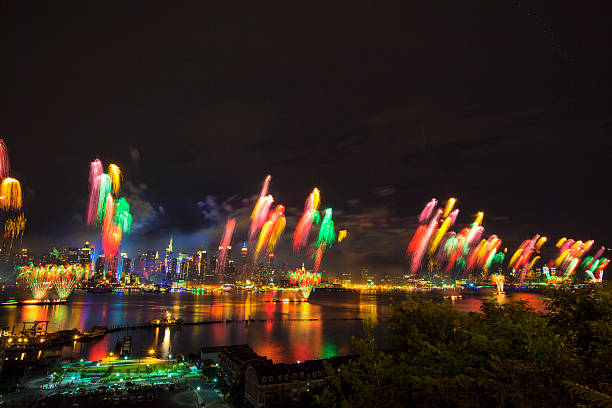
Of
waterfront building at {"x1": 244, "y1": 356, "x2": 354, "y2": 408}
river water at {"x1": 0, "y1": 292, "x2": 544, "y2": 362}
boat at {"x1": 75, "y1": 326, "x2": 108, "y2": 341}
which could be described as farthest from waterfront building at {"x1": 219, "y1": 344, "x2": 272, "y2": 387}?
boat at {"x1": 75, "y1": 326, "x2": 108, "y2": 341}

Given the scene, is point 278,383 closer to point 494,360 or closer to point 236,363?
point 236,363

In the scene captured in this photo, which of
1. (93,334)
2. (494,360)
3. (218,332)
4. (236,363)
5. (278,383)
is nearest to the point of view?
(494,360)

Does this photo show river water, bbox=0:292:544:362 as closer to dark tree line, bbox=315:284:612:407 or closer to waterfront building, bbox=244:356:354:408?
waterfront building, bbox=244:356:354:408

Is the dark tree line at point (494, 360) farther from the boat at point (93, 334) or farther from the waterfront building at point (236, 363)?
the boat at point (93, 334)

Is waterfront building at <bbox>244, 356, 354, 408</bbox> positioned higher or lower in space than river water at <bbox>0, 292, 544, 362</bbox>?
higher

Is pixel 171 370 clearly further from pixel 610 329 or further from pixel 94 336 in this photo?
pixel 610 329

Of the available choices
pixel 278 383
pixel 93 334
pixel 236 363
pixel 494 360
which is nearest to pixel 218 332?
pixel 93 334

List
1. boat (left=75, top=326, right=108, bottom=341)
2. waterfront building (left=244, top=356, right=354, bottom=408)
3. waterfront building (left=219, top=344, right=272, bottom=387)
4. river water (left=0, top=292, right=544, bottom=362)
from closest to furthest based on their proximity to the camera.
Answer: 1. waterfront building (left=244, top=356, right=354, bottom=408)
2. waterfront building (left=219, top=344, right=272, bottom=387)
3. river water (left=0, top=292, right=544, bottom=362)
4. boat (left=75, top=326, right=108, bottom=341)

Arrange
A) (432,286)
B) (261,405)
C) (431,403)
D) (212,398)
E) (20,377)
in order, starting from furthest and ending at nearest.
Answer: (432,286) < (20,377) < (212,398) < (261,405) < (431,403)

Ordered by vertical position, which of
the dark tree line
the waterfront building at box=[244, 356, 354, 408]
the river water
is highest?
the dark tree line

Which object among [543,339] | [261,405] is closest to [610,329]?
[543,339]

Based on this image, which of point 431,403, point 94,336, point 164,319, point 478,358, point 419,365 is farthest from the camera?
point 164,319
